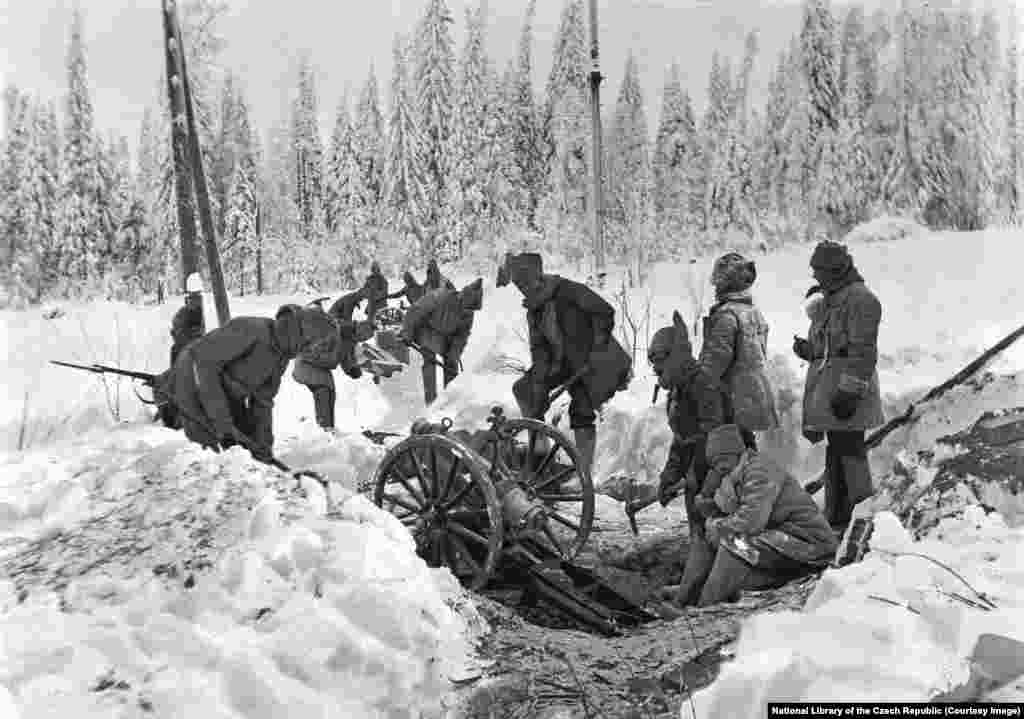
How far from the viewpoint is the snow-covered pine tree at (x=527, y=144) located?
12.6 metres

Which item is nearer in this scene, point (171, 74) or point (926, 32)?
point (171, 74)

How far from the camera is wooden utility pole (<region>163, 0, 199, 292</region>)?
13.6m

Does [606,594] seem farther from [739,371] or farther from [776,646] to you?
[776,646]

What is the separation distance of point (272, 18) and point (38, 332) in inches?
321

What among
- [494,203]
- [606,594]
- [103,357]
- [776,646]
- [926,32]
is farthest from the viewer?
[926,32]

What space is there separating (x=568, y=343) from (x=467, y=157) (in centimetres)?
716

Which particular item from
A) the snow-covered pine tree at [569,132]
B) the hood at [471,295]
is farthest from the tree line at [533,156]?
the hood at [471,295]

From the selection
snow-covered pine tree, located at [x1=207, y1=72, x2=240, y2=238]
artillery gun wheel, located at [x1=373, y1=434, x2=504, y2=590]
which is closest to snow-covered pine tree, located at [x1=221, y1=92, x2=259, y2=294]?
snow-covered pine tree, located at [x1=207, y1=72, x2=240, y2=238]

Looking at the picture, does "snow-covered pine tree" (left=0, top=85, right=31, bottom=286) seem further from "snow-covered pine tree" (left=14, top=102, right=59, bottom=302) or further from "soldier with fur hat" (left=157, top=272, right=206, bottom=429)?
"soldier with fur hat" (left=157, top=272, right=206, bottom=429)

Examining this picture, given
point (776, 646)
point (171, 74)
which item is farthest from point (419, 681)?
point (171, 74)

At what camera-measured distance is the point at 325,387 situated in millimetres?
8852

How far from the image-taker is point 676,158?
3039cm

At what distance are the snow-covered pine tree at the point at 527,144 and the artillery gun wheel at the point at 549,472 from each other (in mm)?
7410

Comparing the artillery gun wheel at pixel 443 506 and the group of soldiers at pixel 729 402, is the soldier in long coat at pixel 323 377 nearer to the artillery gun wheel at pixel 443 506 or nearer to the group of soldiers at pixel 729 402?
the group of soldiers at pixel 729 402
